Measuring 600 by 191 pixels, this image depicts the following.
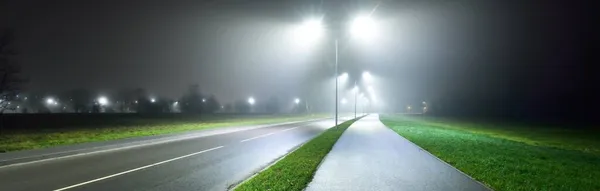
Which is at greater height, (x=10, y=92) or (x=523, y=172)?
(x=10, y=92)

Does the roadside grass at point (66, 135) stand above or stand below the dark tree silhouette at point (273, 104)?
below

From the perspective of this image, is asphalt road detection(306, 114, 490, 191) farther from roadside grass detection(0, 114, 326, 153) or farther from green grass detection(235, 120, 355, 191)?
roadside grass detection(0, 114, 326, 153)

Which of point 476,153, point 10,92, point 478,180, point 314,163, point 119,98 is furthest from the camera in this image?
point 119,98

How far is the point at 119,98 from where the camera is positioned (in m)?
151

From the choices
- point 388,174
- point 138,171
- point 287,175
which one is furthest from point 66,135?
point 388,174

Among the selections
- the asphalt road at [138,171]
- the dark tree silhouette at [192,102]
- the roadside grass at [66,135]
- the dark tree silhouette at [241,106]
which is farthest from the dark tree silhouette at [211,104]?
the asphalt road at [138,171]

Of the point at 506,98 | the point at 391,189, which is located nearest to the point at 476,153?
the point at 391,189

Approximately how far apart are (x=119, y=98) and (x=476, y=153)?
513ft

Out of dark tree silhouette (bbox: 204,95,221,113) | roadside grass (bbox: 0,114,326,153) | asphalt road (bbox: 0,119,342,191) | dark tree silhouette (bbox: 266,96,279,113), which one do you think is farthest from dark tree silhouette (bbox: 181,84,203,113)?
asphalt road (bbox: 0,119,342,191)

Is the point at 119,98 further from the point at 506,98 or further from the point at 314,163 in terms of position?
the point at 314,163

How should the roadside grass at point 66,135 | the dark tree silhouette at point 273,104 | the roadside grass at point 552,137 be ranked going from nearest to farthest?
the roadside grass at point 66,135
the roadside grass at point 552,137
the dark tree silhouette at point 273,104

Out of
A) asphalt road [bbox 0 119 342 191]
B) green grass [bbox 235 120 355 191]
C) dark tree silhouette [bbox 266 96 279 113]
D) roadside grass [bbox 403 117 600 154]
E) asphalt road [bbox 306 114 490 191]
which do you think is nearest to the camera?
green grass [bbox 235 120 355 191]

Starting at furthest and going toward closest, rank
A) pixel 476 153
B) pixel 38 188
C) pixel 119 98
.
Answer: pixel 119 98
pixel 476 153
pixel 38 188

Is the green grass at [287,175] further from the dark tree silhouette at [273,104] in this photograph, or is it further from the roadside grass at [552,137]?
the dark tree silhouette at [273,104]
